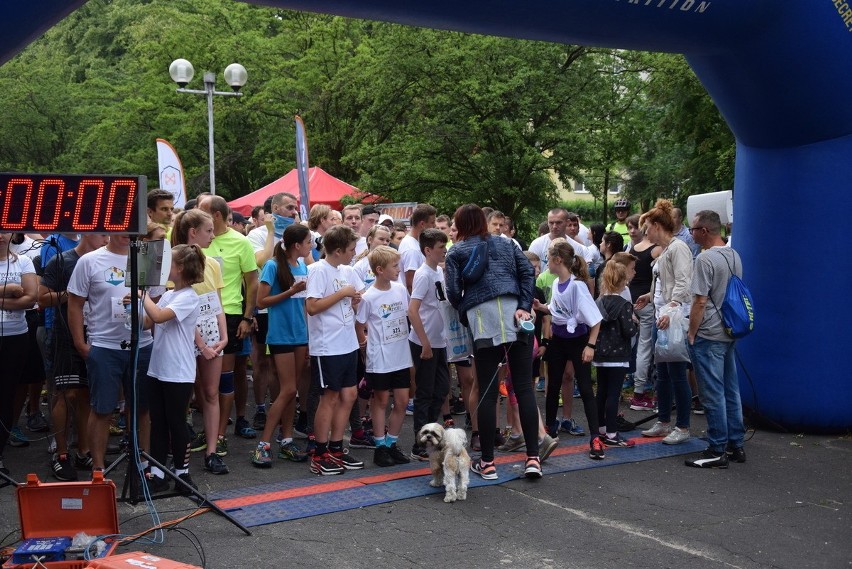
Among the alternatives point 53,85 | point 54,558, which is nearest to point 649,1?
point 54,558

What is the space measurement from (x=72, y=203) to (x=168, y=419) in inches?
73.4

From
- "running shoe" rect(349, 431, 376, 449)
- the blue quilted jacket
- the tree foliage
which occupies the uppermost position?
the tree foliage

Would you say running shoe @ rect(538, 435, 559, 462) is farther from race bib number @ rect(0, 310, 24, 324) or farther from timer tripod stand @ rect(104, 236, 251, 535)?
race bib number @ rect(0, 310, 24, 324)

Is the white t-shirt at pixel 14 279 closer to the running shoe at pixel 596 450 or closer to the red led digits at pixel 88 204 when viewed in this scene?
the red led digits at pixel 88 204

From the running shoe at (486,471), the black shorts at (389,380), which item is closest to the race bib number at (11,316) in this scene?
the black shorts at (389,380)

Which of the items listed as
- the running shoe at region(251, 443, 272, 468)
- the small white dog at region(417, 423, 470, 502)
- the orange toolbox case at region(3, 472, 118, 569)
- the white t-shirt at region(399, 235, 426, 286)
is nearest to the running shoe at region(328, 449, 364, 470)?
the running shoe at region(251, 443, 272, 468)

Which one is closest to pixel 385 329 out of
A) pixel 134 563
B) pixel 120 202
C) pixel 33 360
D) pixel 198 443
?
pixel 198 443

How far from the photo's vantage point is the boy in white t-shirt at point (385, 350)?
24.6ft

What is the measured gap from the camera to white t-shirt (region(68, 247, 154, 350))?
21.6 feet

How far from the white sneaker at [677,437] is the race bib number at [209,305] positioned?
4121 millimetres

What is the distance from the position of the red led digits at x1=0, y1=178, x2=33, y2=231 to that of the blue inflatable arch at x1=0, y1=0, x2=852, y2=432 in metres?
3.86

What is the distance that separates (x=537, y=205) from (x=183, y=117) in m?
15.3

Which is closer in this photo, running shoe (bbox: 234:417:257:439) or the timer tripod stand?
the timer tripod stand

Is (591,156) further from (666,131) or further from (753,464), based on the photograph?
(753,464)
